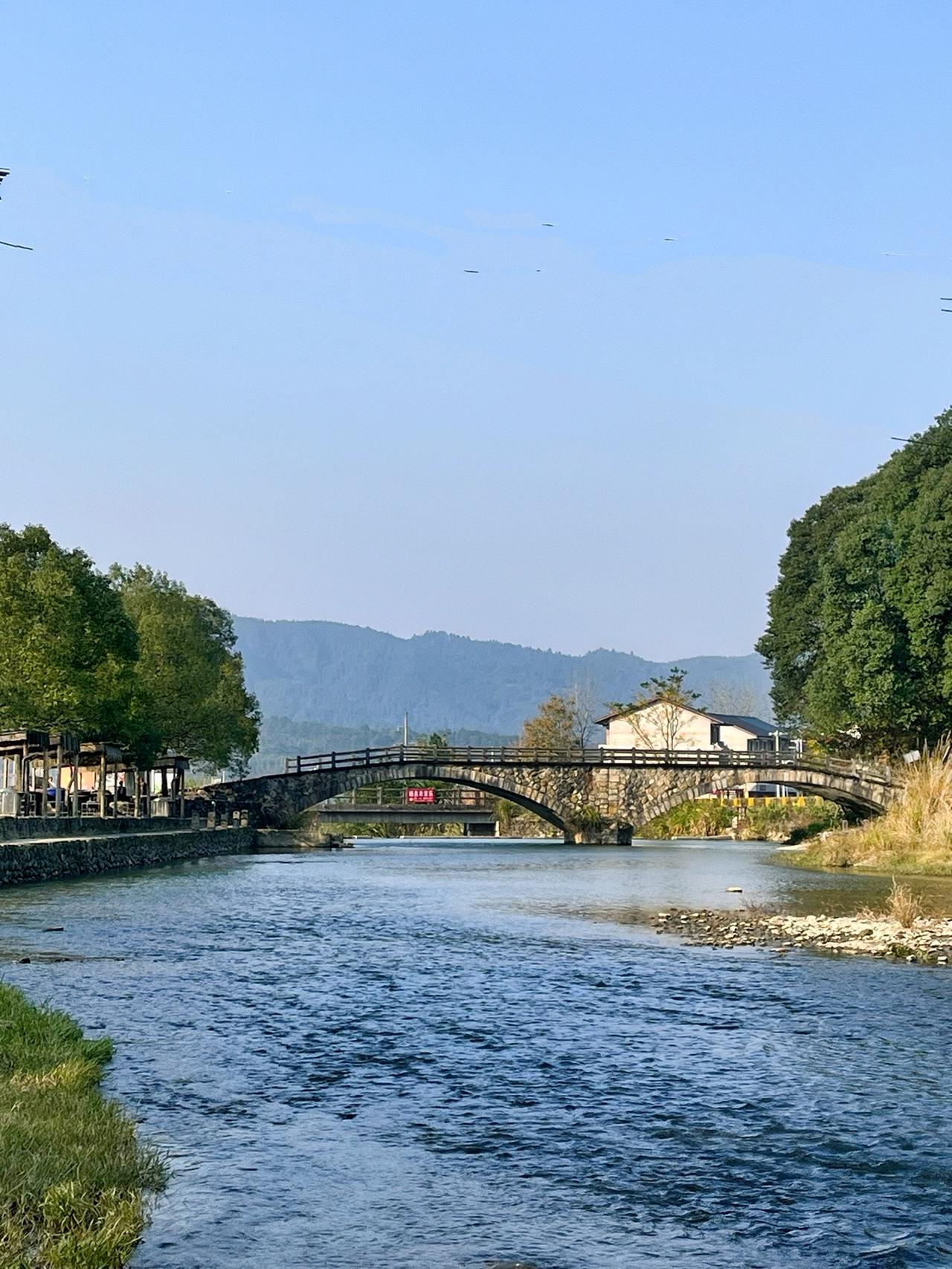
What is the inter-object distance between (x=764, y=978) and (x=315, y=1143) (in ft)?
39.5

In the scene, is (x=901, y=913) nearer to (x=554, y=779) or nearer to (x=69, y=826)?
(x=69, y=826)

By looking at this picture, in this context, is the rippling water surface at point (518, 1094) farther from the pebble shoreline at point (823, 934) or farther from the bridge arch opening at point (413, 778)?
the bridge arch opening at point (413, 778)

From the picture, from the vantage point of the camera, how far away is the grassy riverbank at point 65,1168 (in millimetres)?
9312

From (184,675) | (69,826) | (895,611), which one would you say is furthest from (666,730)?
(69,826)

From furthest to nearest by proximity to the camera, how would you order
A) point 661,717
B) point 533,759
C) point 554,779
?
point 661,717 → point 554,779 → point 533,759

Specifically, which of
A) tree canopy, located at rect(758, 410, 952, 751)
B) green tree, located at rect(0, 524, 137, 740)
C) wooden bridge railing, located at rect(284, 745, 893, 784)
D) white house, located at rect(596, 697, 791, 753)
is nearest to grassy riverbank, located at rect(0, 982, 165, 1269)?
green tree, located at rect(0, 524, 137, 740)

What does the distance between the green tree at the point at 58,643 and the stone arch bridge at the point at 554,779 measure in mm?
21986

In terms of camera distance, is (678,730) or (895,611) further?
(678,730)

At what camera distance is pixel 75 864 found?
4706 centimetres

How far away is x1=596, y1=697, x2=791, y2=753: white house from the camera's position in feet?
463

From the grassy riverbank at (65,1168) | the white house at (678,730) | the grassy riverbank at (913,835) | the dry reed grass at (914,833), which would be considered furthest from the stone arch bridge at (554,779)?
the grassy riverbank at (65,1168)

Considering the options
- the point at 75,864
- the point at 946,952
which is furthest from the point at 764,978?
the point at 75,864

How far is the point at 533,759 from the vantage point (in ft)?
309

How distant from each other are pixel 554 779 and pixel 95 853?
48.5 metres
